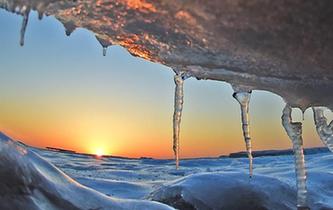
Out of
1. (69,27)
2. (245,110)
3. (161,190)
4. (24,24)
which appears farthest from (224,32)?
(161,190)

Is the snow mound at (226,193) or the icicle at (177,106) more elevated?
the icicle at (177,106)

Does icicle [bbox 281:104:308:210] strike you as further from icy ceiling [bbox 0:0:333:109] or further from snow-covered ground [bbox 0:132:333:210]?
snow-covered ground [bbox 0:132:333:210]

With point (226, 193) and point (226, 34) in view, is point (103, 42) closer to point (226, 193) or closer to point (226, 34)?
point (226, 34)

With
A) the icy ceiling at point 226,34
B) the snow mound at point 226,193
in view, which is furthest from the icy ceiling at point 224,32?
the snow mound at point 226,193

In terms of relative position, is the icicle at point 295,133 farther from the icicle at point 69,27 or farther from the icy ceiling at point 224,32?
the icicle at point 69,27

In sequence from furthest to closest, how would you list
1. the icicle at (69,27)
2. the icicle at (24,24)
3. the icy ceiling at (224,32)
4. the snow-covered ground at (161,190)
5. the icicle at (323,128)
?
the icicle at (323,128), the snow-covered ground at (161,190), the icicle at (69,27), the icicle at (24,24), the icy ceiling at (224,32)
